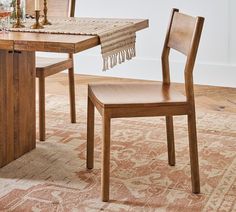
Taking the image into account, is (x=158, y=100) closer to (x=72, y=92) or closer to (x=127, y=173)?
(x=127, y=173)

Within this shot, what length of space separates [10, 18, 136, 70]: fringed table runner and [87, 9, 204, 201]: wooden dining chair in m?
0.13

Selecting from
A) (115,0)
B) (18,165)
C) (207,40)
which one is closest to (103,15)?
(115,0)

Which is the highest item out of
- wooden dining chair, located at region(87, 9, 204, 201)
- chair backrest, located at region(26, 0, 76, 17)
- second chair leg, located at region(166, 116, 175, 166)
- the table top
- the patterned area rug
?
chair backrest, located at region(26, 0, 76, 17)

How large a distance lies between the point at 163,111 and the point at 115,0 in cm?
246

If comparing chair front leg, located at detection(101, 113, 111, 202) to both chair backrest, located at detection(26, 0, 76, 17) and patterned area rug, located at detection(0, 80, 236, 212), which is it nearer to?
patterned area rug, located at detection(0, 80, 236, 212)

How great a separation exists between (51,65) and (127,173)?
79 cm

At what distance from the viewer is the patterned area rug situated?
77.9 inches

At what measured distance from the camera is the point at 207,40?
4039 mm

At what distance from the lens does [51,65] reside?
2709 mm

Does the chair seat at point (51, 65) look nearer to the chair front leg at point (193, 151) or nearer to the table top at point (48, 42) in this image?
the table top at point (48, 42)

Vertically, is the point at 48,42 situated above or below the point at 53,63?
above

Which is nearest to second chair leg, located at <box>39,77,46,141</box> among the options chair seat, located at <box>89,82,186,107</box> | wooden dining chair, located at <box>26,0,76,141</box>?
wooden dining chair, located at <box>26,0,76,141</box>

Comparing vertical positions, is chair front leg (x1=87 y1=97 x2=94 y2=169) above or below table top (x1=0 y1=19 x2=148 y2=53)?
below

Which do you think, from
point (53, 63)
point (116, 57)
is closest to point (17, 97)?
point (53, 63)
